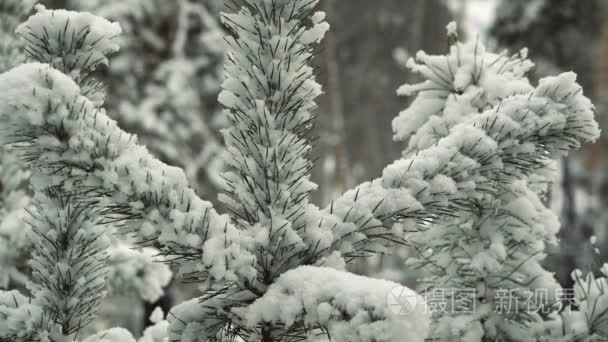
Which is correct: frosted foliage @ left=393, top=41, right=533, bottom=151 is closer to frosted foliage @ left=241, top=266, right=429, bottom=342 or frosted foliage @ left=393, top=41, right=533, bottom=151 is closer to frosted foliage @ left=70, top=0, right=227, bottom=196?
frosted foliage @ left=241, top=266, right=429, bottom=342

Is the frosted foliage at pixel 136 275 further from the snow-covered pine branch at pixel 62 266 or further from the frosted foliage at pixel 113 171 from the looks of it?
the frosted foliage at pixel 113 171

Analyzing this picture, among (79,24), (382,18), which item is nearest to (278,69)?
(79,24)

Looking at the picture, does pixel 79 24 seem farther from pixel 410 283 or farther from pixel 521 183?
pixel 410 283

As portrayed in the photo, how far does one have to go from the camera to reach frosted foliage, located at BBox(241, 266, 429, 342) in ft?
2.54

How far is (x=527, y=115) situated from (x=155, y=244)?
698 millimetres

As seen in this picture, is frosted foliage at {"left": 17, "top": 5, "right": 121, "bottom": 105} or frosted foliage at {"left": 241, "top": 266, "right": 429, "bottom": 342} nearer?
frosted foliage at {"left": 241, "top": 266, "right": 429, "bottom": 342}

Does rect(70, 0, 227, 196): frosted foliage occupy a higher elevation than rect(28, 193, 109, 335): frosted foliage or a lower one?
higher

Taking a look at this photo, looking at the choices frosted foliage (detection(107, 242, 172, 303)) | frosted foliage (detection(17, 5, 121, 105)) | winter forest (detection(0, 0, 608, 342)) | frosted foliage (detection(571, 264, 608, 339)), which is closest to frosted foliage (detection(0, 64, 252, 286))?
winter forest (detection(0, 0, 608, 342))

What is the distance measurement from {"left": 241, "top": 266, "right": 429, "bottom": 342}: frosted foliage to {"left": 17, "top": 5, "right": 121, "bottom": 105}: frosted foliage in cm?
48

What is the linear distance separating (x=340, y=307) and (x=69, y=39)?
0.66 m

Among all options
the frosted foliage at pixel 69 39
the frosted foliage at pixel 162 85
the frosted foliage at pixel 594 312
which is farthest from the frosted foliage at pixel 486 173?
the frosted foliage at pixel 162 85

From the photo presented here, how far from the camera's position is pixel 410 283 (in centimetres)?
1028

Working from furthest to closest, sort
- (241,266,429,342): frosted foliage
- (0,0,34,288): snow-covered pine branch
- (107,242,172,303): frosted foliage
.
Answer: (107,242,172,303): frosted foliage
(0,0,34,288): snow-covered pine branch
(241,266,429,342): frosted foliage

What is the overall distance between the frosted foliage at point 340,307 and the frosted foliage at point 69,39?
48 centimetres
